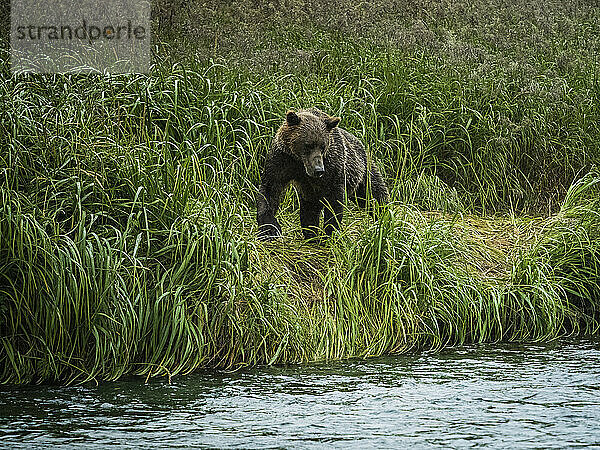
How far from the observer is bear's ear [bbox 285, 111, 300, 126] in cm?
572

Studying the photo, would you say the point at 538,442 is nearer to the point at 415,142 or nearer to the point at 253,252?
the point at 253,252

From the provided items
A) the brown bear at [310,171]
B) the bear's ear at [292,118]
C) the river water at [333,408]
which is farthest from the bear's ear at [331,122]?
the river water at [333,408]

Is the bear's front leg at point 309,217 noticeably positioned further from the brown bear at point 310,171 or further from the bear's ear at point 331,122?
the bear's ear at point 331,122

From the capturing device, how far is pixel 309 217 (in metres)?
6.24

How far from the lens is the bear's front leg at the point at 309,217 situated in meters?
6.18

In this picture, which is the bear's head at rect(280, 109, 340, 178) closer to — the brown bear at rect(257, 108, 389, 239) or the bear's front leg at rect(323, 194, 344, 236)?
the brown bear at rect(257, 108, 389, 239)

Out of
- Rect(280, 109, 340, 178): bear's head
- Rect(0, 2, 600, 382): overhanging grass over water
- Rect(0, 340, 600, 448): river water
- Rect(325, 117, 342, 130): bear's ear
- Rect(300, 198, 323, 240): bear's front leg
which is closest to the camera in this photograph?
Rect(0, 340, 600, 448): river water

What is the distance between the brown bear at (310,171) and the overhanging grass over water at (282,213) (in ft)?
0.71

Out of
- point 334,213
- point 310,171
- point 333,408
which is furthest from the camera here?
point 334,213

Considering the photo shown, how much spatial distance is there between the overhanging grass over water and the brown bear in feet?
0.71

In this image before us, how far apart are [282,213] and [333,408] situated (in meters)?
3.04

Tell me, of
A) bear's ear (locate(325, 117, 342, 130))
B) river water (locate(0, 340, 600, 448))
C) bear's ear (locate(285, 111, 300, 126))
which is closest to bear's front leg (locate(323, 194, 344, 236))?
bear's ear (locate(325, 117, 342, 130))
